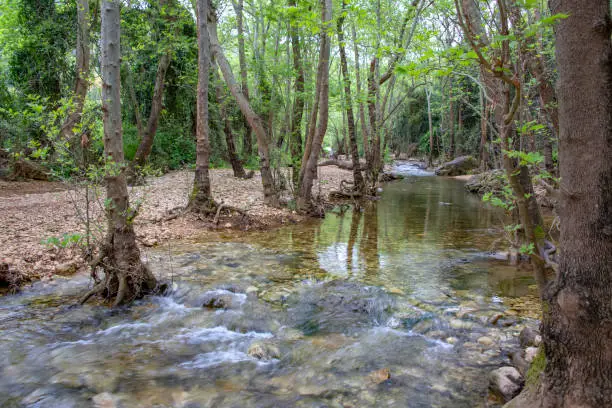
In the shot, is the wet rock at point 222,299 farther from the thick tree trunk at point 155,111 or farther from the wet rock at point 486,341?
the thick tree trunk at point 155,111

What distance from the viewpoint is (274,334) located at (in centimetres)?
479

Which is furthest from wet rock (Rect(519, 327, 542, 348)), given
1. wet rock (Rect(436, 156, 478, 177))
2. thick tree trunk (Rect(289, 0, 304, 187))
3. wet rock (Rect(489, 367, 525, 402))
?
wet rock (Rect(436, 156, 478, 177))

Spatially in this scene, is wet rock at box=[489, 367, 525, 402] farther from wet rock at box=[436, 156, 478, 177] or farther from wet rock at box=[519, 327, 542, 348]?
wet rock at box=[436, 156, 478, 177]

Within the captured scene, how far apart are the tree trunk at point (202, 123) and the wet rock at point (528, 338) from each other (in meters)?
7.68

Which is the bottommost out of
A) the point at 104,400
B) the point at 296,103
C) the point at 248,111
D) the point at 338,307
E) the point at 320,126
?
the point at 104,400

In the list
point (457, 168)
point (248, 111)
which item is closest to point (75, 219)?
point (248, 111)

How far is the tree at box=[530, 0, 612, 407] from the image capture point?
2254mm

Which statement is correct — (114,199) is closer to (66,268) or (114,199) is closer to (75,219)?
(66,268)

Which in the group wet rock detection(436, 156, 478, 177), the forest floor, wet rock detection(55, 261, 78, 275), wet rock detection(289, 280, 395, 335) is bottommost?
wet rock detection(289, 280, 395, 335)

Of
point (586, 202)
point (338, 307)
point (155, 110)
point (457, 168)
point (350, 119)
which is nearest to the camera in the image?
point (586, 202)

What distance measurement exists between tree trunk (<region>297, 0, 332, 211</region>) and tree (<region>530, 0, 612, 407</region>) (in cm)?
881

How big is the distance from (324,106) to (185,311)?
24.3 feet

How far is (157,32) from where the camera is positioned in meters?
15.2

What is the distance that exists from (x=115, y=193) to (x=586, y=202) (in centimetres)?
489
